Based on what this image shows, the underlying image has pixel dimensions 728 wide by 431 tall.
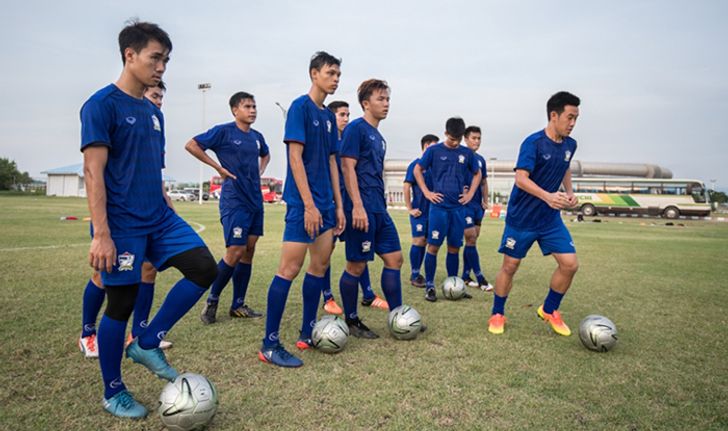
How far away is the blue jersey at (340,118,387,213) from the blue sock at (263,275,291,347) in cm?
134

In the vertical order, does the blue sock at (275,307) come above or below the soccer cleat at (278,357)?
above

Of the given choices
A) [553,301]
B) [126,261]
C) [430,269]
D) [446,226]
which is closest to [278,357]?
[126,261]

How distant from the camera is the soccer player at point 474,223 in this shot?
7.51 m

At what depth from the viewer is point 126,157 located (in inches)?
118

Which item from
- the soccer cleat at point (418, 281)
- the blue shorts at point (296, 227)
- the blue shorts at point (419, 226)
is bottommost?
the soccer cleat at point (418, 281)

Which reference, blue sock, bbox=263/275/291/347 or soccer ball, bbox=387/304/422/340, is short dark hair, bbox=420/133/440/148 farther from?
blue sock, bbox=263/275/291/347

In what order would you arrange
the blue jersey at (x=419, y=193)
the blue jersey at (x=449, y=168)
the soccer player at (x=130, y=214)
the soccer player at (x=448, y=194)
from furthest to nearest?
the blue jersey at (x=419, y=193), the blue jersey at (x=449, y=168), the soccer player at (x=448, y=194), the soccer player at (x=130, y=214)

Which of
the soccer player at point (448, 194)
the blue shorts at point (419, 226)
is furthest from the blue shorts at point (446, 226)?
the blue shorts at point (419, 226)

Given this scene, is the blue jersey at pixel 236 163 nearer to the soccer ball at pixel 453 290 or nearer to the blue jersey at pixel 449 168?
the soccer ball at pixel 453 290

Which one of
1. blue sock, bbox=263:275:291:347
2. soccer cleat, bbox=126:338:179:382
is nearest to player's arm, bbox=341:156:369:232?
blue sock, bbox=263:275:291:347

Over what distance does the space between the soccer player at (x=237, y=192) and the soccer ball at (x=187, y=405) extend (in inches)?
97.8

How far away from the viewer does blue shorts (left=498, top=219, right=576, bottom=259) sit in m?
4.93

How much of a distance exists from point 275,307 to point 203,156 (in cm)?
249

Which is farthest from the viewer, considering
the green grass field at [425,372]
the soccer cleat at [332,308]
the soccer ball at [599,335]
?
the soccer cleat at [332,308]
